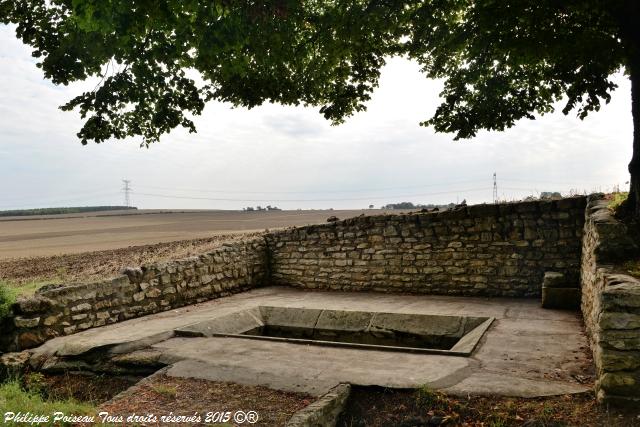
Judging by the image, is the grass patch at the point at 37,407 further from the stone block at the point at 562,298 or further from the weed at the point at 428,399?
the stone block at the point at 562,298

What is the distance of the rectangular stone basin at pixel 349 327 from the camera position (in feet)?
24.3

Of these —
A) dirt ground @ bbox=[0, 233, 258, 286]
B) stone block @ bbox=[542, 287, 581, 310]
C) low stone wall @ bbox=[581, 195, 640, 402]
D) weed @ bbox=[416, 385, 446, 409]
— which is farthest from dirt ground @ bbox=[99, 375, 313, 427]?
dirt ground @ bbox=[0, 233, 258, 286]

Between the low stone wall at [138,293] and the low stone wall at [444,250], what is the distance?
123 centimetres

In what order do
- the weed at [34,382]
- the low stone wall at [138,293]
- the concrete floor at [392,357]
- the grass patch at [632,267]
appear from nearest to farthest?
the concrete floor at [392,357] < the grass patch at [632,267] < the weed at [34,382] < the low stone wall at [138,293]

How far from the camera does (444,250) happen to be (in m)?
9.91

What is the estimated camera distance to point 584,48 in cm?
680

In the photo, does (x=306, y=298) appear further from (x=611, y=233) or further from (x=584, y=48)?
(x=584, y=48)

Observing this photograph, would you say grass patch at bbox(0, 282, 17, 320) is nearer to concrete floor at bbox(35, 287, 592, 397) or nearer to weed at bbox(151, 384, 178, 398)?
concrete floor at bbox(35, 287, 592, 397)

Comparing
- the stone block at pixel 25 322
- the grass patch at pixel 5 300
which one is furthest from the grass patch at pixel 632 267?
the grass patch at pixel 5 300

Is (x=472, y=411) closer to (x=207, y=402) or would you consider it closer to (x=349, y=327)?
(x=207, y=402)

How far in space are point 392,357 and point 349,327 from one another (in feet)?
8.87

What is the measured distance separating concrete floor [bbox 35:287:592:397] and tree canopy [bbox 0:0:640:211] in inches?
134

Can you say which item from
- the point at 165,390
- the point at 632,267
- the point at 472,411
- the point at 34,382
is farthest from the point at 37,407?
the point at 632,267

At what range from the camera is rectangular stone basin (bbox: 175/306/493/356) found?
24.3ft
